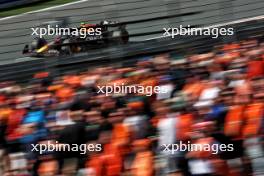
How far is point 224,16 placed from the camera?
37.6 feet

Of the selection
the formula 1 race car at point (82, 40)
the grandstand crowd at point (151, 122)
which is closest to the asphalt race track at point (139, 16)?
the formula 1 race car at point (82, 40)

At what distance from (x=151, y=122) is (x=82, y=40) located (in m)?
5.39

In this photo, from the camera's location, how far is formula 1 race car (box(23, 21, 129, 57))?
1142 centimetres

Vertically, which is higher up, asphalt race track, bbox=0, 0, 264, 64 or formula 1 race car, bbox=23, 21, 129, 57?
asphalt race track, bbox=0, 0, 264, 64

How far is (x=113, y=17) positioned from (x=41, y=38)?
166 centimetres

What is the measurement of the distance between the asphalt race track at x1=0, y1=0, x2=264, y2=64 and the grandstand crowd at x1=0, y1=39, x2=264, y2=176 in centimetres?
201

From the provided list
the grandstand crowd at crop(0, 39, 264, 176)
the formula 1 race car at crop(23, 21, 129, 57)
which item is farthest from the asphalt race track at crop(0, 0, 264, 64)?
the grandstand crowd at crop(0, 39, 264, 176)

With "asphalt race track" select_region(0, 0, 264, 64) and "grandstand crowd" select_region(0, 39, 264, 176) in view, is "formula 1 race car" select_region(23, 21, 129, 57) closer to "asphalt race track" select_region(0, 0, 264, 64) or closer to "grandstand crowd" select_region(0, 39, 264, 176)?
"asphalt race track" select_region(0, 0, 264, 64)

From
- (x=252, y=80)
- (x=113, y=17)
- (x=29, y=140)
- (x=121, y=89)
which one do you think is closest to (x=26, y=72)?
(x=113, y=17)

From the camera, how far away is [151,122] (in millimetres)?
7156

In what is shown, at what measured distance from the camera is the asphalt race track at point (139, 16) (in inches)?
443

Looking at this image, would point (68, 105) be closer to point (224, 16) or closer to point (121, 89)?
point (121, 89)

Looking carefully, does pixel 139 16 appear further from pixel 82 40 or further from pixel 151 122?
pixel 151 122

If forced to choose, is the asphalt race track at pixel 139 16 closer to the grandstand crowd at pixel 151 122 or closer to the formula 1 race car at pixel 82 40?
the formula 1 race car at pixel 82 40
